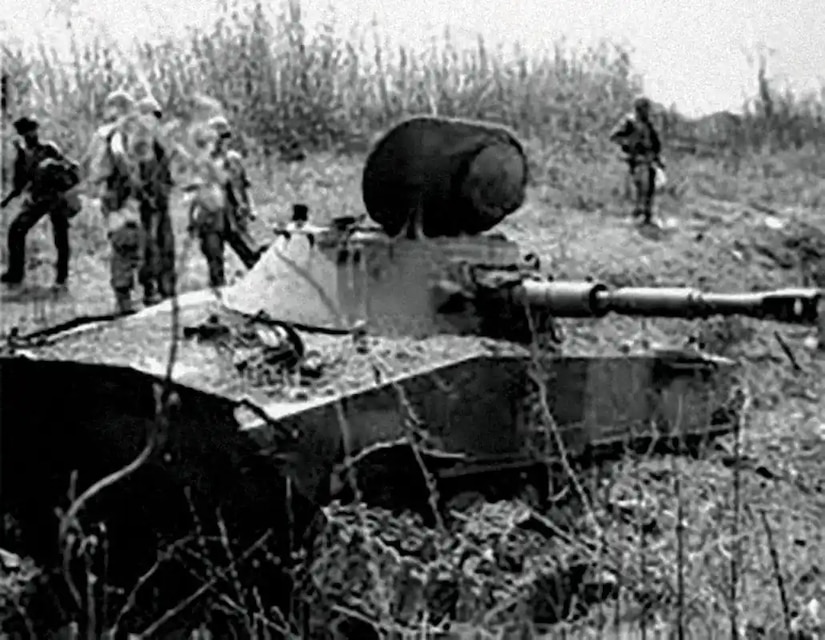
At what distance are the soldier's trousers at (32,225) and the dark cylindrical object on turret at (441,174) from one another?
6362 mm

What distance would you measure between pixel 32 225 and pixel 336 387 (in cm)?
826

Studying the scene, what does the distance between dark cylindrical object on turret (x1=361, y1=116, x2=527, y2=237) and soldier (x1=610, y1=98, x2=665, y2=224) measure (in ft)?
31.3

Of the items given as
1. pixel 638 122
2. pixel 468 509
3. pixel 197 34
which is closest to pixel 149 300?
pixel 468 509

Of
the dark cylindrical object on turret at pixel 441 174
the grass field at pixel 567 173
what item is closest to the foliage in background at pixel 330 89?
the grass field at pixel 567 173

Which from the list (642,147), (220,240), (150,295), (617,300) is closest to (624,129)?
(642,147)

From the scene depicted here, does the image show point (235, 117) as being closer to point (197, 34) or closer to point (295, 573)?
point (197, 34)

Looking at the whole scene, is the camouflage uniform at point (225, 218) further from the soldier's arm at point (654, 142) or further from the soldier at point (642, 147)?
the soldier's arm at point (654, 142)

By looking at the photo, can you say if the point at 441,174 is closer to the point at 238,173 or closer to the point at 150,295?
the point at 150,295

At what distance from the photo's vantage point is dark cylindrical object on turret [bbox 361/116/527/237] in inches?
293

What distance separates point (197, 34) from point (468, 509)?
14.4m

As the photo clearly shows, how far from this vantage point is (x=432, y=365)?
628 centimetres

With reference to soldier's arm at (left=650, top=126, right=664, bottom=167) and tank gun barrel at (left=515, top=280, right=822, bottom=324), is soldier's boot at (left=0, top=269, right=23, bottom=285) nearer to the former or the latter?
soldier's arm at (left=650, top=126, right=664, bottom=167)

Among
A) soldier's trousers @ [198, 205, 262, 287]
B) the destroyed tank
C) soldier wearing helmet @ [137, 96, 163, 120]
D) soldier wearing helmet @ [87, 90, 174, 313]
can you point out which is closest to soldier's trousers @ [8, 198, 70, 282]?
soldier wearing helmet @ [87, 90, 174, 313]

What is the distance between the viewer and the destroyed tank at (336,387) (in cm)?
588
